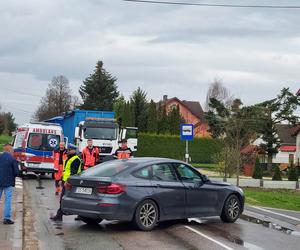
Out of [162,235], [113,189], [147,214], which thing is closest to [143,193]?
[147,214]

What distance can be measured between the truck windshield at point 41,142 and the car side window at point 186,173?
552 inches

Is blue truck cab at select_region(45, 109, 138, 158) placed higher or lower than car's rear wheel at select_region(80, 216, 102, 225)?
higher

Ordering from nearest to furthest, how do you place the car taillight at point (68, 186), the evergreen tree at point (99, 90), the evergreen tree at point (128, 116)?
the car taillight at point (68, 186) < the evergreen tree at point (128, 116) < the evergreen tree at point (99, 90)

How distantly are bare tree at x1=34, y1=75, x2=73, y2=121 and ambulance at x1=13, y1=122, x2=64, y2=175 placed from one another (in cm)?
6613

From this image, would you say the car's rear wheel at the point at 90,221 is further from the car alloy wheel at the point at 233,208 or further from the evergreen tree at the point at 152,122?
the evergreen tree at the point at 152,122

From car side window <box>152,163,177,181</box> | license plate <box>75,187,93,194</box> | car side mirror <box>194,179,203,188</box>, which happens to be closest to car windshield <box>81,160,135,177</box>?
license plate <box>75,187,93,194</box>

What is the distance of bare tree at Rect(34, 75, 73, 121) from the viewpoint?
303 feet

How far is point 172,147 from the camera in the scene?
191 feet

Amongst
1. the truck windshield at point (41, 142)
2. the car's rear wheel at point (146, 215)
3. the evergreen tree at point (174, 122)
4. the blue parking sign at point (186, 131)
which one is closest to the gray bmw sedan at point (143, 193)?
the car's rear wheel at point (146, 215)

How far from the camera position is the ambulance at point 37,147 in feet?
81.8

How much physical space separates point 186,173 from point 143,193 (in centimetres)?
162

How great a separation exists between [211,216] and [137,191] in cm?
234

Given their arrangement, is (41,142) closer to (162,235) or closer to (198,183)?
(198,183)

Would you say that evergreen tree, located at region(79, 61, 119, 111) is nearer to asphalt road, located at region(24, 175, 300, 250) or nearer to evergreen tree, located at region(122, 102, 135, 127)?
evergreen tree, located at region(122, 102, 135, 127)
